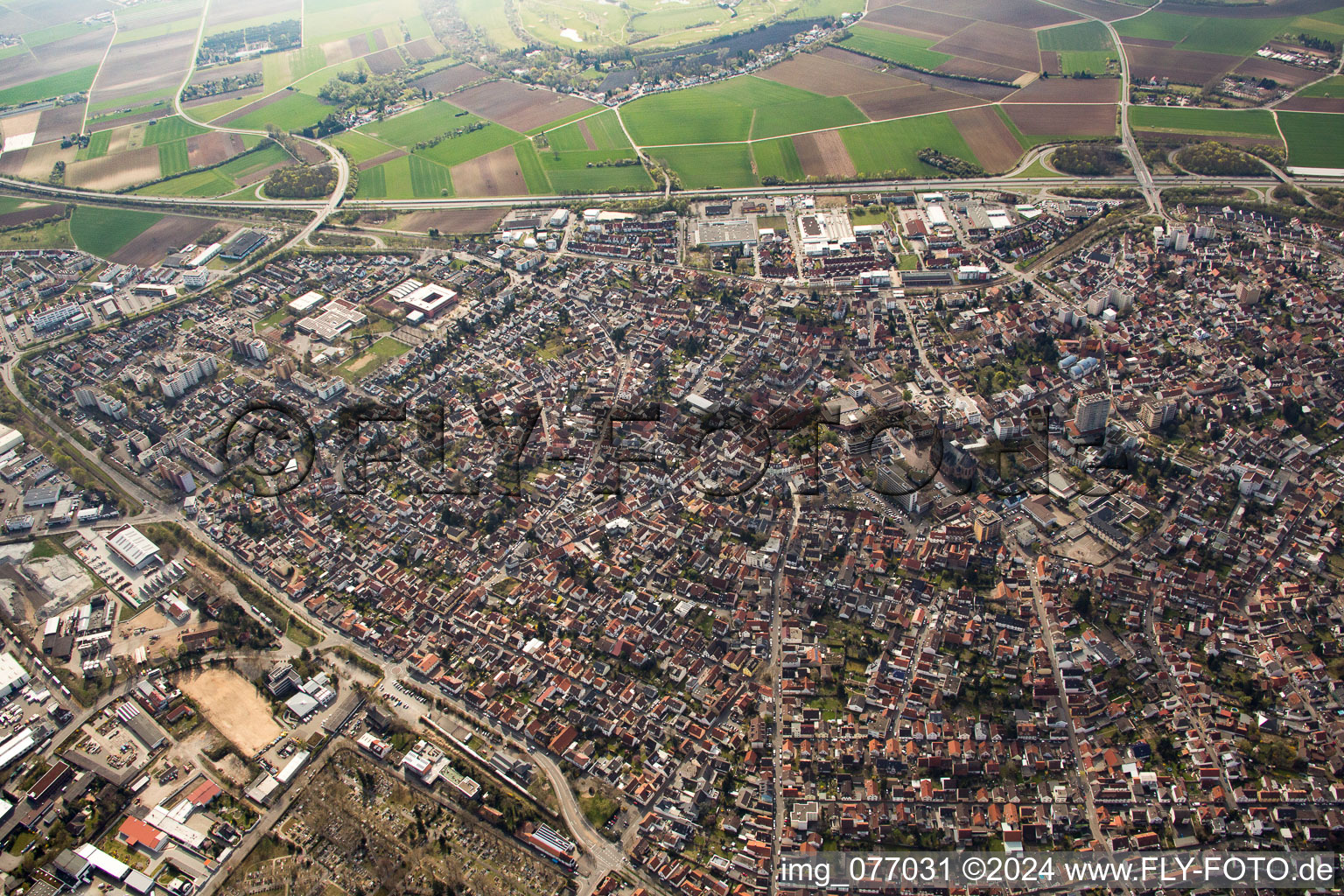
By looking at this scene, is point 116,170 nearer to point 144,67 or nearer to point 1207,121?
point 144,67

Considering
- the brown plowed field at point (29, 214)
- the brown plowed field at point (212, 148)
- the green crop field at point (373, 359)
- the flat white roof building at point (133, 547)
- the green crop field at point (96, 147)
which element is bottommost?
the flat white roof building at point (133, 547)

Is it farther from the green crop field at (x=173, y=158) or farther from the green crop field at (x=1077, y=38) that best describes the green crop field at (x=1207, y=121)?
the green crop field at (x=173, y=158)

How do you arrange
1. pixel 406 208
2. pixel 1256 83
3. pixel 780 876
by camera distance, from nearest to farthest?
pixel 780 876, pixel 406 208, pixel 1256 83

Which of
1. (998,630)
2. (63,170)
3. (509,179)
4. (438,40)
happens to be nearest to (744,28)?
(438,40)

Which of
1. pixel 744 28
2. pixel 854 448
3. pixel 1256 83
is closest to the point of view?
pixel 854 448

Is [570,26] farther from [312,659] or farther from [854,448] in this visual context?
[312,659]

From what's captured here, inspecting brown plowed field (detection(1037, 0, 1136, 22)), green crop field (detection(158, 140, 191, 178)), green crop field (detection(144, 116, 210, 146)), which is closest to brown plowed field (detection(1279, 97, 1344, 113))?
brown plowed field (detection(1037, 0, 1136, 22))

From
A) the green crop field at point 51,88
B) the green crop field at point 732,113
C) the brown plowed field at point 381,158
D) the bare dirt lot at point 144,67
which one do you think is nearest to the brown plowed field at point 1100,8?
the green crop field at point 732,113
